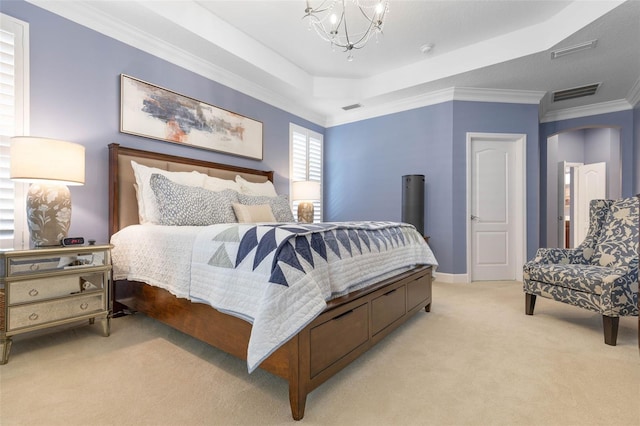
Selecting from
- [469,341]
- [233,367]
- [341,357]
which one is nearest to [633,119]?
[469,341]

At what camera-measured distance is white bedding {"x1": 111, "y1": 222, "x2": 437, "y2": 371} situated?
1228 mm

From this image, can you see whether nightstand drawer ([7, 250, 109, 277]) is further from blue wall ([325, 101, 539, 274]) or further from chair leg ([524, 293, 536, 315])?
blue wall ([325, 101, 539, 274])

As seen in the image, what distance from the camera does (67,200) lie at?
6.89 ft

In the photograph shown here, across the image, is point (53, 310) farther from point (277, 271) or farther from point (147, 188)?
point (277, 271)

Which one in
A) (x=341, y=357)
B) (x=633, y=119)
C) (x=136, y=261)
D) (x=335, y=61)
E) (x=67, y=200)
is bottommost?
(x=341, y=357)

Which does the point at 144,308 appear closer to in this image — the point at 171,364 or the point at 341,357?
the point at 171,364

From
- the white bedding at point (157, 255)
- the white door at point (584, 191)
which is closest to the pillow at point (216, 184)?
the white bedding at point (157, 255)

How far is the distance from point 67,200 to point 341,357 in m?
2.21

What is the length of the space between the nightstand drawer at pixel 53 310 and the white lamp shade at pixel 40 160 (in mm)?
828

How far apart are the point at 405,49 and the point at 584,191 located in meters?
4.98

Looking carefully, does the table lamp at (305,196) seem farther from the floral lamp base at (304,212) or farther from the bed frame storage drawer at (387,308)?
the bed frame storage drawer at (387,308)

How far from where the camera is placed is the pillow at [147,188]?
2.49 metres

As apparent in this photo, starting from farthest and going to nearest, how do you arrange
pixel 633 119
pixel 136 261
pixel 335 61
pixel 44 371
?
pixel 633 119 < pixel 335 61 < pixel 136 261 < pixel 44 371

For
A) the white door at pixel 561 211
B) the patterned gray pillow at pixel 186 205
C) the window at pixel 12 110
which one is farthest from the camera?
the white door at pixel 561 211
